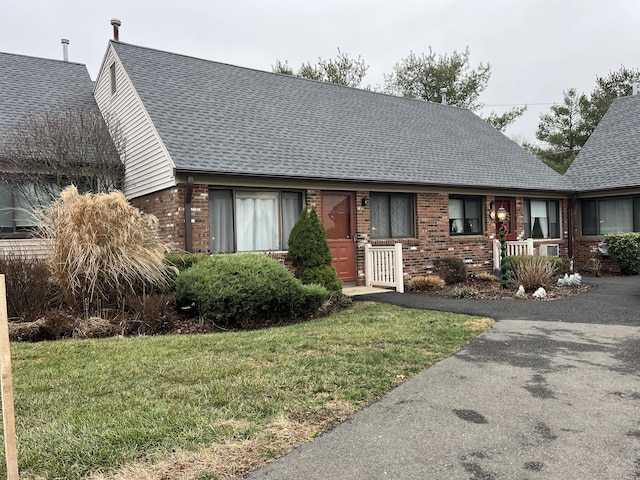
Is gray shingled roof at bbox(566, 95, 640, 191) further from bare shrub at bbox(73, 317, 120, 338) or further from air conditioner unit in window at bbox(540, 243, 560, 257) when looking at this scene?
bare shrub at bbox(73, 317, 120, 338)

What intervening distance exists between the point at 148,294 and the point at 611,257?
1373 cm


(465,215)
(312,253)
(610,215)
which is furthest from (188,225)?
(610,215)

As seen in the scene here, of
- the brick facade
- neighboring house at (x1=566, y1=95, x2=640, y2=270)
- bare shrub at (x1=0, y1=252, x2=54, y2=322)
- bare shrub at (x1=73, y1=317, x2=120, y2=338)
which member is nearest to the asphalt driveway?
bare shrub at (x1=73, y1=317, x2=120, y2=338)

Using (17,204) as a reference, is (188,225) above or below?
below

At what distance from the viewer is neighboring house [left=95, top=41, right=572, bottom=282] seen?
10.3m

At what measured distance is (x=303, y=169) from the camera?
432 inches

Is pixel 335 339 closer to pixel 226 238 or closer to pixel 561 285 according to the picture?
pixel 226 238

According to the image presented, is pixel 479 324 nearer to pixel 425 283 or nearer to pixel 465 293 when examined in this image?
pixel 465 293

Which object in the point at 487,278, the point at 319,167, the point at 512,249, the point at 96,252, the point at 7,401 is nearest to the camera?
the point at 7,401

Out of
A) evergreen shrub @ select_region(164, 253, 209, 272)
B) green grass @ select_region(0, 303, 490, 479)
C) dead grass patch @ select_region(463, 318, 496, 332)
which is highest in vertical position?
evergreen shrub @ select_region(164, 253, 209, 272)

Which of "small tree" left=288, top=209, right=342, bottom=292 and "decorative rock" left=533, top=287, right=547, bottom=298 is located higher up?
"small tree" left=288, top=209, right=342, bottom=292

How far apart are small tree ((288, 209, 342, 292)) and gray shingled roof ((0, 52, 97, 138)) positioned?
7.99 meters

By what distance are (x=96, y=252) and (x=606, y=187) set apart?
15.4 m

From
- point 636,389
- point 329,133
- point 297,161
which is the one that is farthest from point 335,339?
point 329,133
